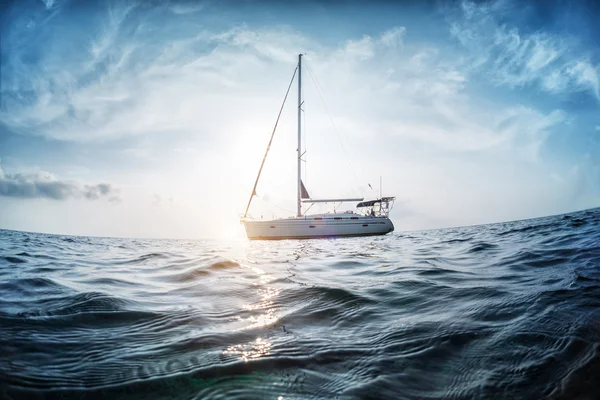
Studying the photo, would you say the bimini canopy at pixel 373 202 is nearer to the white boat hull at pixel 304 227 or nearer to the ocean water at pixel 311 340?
the white boat hull at pixel 304 227

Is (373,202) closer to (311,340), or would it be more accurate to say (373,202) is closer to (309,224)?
(309,224)

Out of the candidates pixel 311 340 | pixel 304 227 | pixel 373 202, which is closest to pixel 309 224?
pixel 304 227

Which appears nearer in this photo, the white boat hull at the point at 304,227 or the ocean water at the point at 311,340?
the ocean water at the point at 311,340

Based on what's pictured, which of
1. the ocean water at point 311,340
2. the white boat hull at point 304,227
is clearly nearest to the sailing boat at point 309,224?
the white boat hull at point 304,227

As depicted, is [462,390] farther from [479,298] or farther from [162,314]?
[162,314]

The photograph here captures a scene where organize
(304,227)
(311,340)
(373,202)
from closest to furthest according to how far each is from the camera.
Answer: (311,340) < (304,227) < (373,202)

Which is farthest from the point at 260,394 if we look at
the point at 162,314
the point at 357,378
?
the point at 162,314

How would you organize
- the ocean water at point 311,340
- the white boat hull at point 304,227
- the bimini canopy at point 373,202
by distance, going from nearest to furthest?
the ocean water at point 311,340
the white boat hull at point 304,227
the bimini canopy at point 373,202

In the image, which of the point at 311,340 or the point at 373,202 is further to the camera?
the point at 373,202

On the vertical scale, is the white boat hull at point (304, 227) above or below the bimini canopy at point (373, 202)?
below

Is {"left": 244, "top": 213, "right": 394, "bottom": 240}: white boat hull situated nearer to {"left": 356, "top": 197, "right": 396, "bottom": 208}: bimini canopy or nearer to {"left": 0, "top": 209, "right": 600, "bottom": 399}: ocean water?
{"left": 356, "top": 197, "right": 396, "bottom": 208}: bimini canopy

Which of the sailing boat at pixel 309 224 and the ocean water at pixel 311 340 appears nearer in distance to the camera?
the ocean water at pixel 311 340

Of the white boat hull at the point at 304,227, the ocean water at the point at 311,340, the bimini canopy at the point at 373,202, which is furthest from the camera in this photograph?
the bimini canopy at the point at 373,202

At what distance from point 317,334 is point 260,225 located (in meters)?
28.7
